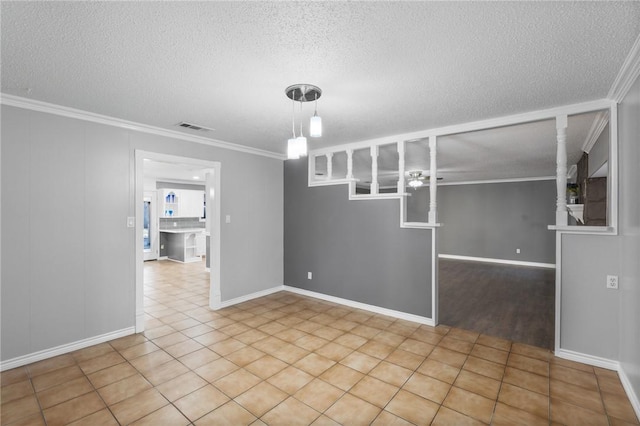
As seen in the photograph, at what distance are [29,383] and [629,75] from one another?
5.34 m

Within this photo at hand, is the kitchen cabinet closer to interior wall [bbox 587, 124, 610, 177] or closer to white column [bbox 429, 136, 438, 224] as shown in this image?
white column [bbox 429, 136, 438, 224]

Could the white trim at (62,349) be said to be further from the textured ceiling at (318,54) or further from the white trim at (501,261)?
the white trim at (501,261)

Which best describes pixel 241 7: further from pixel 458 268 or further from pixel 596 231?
pixel 458 268

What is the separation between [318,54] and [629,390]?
3.43m

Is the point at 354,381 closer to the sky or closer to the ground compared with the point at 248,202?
closer to the ground

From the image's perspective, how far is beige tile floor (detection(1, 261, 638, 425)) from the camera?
6.82 ft

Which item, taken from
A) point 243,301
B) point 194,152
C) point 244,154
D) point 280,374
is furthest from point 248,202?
point 280,374

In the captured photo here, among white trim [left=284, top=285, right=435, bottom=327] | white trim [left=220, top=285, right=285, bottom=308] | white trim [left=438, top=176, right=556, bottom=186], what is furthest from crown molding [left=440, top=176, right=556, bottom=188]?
white trim [left=220, top=285, right=285, bottom=308]

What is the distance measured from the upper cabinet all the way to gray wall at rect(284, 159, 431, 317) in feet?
17.6

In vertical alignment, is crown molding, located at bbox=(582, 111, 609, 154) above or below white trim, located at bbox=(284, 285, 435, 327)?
above

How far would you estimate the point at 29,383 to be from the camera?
2.46m

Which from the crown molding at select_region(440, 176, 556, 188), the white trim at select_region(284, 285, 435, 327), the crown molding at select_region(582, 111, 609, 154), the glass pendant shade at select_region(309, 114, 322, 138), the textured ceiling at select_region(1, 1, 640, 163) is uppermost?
the textured ceiling at select_region(1, 1, 640, 163)

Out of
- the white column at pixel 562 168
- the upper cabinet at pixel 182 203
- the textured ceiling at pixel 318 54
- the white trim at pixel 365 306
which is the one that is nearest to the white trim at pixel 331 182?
the textured ceiling at pixel 318 54

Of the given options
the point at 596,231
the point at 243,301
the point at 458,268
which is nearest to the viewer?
the point at 596,231
